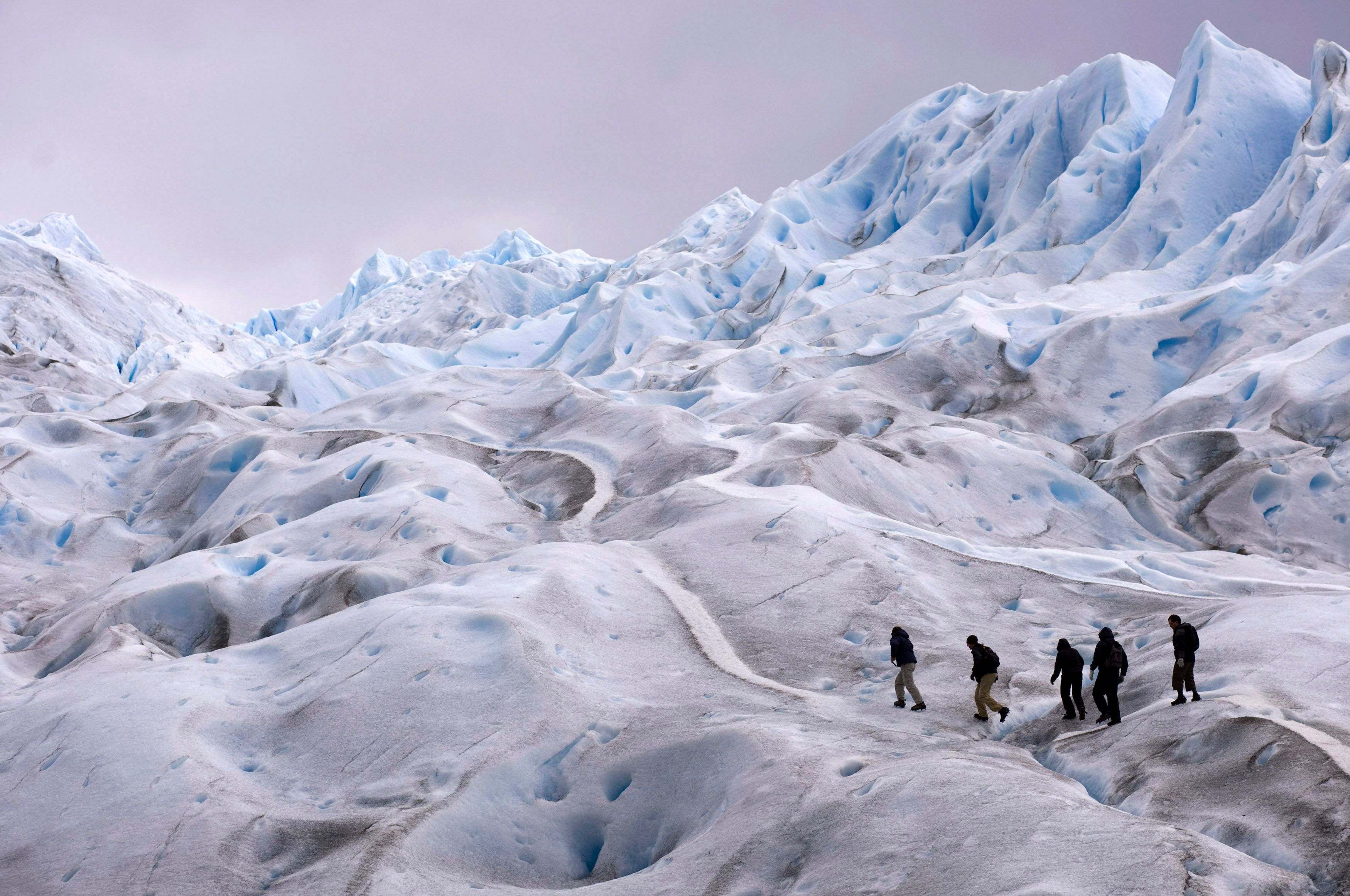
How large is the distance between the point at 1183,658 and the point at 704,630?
19.1 feet

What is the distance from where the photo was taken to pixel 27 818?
870cm

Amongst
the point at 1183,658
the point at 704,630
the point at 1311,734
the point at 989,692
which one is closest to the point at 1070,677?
the point at 989,692

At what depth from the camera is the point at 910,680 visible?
10.4m

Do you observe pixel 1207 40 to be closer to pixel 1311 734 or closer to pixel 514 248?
pixel 1311 734

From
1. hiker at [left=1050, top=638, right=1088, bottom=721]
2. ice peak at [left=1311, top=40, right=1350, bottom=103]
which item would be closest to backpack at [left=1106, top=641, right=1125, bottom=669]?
hiker at [left=1050, top=638, right=1088, bottom=721]

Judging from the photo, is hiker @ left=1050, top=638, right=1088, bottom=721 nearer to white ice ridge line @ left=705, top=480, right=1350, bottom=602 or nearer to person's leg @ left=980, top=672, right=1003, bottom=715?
person's leg @ left=980, top=672, right=1003, bottom=715

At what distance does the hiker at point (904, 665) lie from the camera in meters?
10.4

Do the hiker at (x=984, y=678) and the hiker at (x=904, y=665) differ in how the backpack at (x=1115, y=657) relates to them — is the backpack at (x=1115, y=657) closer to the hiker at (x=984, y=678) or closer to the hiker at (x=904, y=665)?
the hiker at (x=984, y=678)

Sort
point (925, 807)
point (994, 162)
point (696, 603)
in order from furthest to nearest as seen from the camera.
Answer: point (994, 162) → point (696, 603) → point (925, 807)

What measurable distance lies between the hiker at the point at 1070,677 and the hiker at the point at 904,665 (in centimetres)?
145

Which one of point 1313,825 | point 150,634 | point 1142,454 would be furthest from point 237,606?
point 1142,454

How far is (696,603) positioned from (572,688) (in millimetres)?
3383

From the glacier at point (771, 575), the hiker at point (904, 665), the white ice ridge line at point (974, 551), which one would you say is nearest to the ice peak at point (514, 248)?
the glacier at point (771, 575)

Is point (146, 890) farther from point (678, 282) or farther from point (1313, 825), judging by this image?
point (678, 282)
